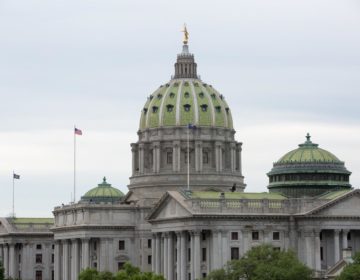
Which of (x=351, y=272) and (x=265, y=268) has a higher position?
(x=265, y=268)

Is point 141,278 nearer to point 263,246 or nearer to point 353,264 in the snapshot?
point 263,246

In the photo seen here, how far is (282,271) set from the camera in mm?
184625

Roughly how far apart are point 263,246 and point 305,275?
11128mm

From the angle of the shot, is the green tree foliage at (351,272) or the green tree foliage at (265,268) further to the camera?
the green tree foliage at (265,268)

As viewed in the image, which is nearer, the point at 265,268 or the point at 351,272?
the point at 351,272

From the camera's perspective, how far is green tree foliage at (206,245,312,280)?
185125mm

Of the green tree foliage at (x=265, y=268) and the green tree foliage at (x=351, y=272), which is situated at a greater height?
the green tree foliage at (x=265, y=268)

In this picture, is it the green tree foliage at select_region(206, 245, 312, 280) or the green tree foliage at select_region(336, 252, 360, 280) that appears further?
the green tree foliage at select_region(206, 245, 312, 280)

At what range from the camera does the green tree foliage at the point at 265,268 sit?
7288 inches

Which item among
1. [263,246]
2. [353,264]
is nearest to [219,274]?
[263,246]

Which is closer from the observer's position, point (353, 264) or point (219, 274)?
point (353, 264)

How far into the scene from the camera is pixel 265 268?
18700 cm

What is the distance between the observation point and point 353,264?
7023 inches

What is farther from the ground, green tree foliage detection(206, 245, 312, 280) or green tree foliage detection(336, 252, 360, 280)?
green tree foliage detection(206, 245, 312, 280)
